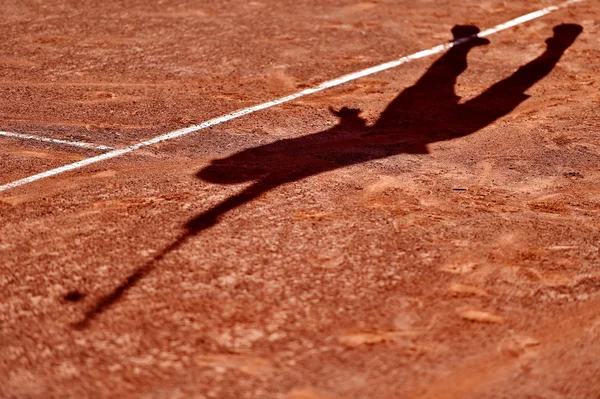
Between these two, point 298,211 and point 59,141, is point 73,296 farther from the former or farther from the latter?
point 59,141

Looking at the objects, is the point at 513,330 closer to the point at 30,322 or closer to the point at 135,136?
the point at 30,322

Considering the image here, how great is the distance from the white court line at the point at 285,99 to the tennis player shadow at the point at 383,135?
1.14ft

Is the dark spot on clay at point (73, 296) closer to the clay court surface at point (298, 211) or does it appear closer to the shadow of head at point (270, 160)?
the clay court surface at point (298, 211)

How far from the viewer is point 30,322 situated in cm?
502

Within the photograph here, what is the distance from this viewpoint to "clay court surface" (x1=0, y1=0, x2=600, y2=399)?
477 centimetres

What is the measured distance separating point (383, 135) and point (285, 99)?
4.05ft

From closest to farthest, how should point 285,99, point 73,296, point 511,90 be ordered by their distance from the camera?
point 73,296 → point 285,99 → point 511,90

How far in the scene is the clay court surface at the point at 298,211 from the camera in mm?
4766

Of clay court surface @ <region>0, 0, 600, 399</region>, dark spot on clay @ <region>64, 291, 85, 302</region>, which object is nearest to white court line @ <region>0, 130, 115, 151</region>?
clay court surface @ <region>0, 0, 600, 399</region>

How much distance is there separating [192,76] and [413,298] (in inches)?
176

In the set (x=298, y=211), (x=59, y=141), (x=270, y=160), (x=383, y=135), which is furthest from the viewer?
(x=383, y=135)

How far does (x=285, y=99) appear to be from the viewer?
8375mm

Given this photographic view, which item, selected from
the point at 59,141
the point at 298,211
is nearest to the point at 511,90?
the point at 298,211

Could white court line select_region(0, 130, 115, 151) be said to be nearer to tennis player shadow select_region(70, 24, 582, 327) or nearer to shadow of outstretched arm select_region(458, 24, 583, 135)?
tennis player shadow select_region(70, 24, 582, 327)
